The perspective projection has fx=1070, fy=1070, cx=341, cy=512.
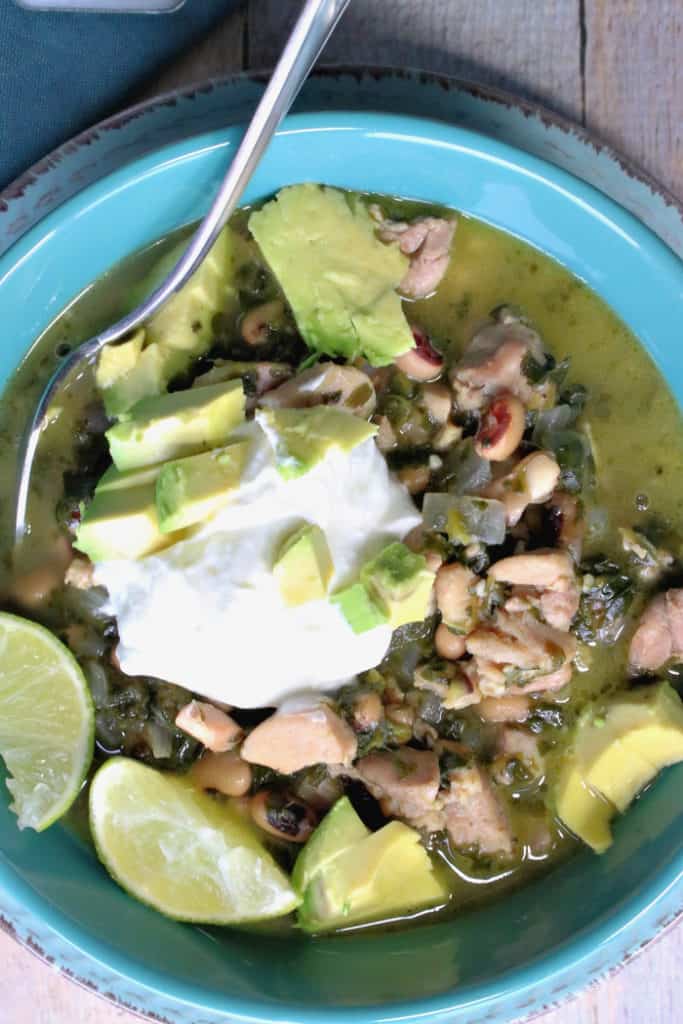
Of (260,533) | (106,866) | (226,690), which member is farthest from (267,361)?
(106,866)

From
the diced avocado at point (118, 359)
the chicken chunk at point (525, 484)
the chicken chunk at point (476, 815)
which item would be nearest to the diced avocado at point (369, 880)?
the chicken chunk at point (476, 815)

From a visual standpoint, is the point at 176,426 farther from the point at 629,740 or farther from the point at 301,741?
the point at 629,740

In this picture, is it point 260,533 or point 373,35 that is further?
point 373,35

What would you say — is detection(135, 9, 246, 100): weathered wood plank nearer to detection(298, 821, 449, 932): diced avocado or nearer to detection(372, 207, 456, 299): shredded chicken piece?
detection(372, 207, 456, 299): shredded chicken piece

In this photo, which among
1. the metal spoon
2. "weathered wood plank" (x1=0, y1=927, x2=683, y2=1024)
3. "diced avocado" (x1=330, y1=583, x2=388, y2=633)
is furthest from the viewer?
"weathered wood plank" (x1=0, y1=927, x2=683, y2=1024)

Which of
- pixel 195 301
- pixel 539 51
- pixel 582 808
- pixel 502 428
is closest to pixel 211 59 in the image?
pixel 195 301

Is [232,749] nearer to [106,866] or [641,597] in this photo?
[106,866]

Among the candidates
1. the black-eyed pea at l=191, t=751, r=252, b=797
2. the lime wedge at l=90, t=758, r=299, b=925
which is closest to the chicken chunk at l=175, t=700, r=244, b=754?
the black-eyed pea at l=191, t=751, r=252, b=797
